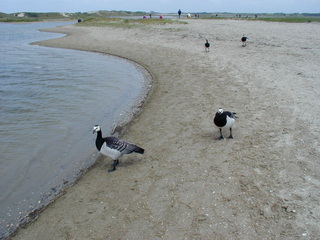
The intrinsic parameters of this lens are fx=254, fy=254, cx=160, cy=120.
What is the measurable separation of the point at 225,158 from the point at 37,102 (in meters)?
10.9

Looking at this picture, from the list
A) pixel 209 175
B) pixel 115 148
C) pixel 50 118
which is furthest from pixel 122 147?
pixel 50 118

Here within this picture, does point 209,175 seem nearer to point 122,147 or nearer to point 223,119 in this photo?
point 223,119

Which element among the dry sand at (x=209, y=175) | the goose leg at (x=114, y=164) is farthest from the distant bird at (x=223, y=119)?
the goose leg at (x=114, y=164)

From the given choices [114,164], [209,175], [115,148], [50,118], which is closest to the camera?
[209,175]

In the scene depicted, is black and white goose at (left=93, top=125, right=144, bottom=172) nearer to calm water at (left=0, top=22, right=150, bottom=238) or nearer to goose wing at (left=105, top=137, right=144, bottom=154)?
goose wing at (left=105, top=137, right=144, bottom=154)

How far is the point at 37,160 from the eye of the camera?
27.7ft

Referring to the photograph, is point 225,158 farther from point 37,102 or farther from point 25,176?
point 37,102

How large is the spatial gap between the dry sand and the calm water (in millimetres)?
857

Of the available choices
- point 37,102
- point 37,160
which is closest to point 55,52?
point 37,102

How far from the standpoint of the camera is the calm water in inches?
282

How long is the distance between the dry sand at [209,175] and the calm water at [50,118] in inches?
33.7

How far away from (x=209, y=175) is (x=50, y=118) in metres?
8.30

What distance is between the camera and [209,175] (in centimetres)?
653

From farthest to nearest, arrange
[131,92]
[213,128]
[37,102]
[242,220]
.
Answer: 1. [131,92]
2. [37,102]
3. [213,128]
4. [242,220]
